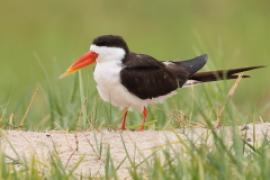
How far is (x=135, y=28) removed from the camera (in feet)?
Result: 51.6

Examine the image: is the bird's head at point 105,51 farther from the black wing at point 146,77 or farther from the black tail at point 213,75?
the black tail at point 213,75

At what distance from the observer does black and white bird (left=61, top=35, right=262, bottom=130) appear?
280 inches

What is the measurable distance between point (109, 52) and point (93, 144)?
0.89 meters

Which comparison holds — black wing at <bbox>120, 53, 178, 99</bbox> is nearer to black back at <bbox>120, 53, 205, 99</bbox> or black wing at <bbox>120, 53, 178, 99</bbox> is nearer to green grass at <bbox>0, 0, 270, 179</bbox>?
black back at <bbox>120, 53, 205, 99</bbox>

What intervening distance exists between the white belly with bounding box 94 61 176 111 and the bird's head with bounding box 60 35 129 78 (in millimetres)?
39

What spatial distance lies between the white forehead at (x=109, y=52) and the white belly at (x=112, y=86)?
0.12ft

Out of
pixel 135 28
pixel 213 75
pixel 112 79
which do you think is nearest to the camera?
pixel 112 79

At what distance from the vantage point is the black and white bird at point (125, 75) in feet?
23.3

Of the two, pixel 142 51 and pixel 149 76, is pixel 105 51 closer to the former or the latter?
pixel 149 76

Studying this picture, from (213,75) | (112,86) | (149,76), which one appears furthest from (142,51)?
(112,86)

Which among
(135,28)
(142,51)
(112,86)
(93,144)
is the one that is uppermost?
(135,28)

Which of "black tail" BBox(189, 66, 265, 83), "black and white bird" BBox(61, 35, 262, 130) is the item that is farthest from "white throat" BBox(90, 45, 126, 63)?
"black tail" BBox(189, 66, 265, 83)

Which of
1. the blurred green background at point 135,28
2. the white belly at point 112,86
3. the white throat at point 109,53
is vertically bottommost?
the white belly at point 112,86

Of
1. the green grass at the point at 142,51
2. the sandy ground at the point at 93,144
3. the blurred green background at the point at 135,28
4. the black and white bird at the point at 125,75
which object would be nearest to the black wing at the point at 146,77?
the black and white bird at the point at 125,75
